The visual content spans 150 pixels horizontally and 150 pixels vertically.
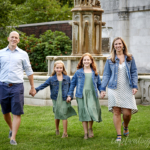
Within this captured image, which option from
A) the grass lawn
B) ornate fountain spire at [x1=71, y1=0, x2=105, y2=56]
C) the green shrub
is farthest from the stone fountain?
the green shrub

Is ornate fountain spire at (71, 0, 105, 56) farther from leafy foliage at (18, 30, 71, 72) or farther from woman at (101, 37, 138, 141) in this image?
leafy foliage at (18, 30, 71, 72)

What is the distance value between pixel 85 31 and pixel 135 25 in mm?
4845

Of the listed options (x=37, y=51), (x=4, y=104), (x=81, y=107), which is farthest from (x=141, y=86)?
(x=37, y=51)

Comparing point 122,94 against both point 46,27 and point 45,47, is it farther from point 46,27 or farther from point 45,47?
point 46,27

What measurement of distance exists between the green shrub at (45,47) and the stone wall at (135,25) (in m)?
3.03

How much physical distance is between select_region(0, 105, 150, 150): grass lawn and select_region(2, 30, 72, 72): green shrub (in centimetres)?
847

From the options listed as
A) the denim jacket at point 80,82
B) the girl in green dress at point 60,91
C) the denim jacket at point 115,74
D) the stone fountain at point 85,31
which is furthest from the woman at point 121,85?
the stone fountain at point 85,31

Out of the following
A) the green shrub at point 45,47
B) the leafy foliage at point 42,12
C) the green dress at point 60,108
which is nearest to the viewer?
the green dress at point 60,108

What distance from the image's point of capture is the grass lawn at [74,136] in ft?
17.6

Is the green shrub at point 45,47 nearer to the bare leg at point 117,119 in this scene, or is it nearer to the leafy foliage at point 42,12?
the leafy foliage at point 42,12

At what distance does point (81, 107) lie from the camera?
235 inches

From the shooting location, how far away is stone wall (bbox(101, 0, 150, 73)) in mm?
14000

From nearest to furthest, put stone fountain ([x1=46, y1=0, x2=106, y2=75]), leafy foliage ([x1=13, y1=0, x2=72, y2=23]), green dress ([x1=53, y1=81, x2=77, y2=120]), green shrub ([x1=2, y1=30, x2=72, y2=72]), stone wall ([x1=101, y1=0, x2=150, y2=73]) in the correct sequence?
green dress ([x1=53, y1=81, x2=77, y2=120]) < stone fountain ([x1=46, y1=0, x2=106, y2=75]) < stone wall ([x1=101, y1=0, x2=150, y2=73]) < green shrub ([x1=2, y1=30, x2=72, y2=72]) < leafy foliage ([x1=13, y1=0, x2=72, y2=23])

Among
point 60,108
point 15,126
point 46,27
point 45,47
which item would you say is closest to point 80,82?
point 60,108
